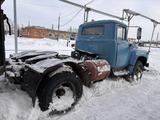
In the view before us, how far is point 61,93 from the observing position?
384 centimetres

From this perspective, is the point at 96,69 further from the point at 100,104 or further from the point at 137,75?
the point at 137,75

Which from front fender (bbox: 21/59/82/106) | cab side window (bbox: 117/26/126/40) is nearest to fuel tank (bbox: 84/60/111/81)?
front fender (bbox: 21/59/82/106)

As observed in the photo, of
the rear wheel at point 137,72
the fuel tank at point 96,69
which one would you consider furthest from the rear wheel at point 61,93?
the rear wheel at point 137,72

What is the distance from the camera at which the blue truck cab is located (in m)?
5.67

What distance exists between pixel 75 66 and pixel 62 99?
0.81 m

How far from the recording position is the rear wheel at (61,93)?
351 cm

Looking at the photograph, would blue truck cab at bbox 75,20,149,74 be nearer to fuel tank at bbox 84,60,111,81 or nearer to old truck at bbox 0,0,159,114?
old truck at bbox 0,0,159,114

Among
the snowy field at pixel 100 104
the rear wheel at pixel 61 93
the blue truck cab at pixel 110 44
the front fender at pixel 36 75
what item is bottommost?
the snowy field at pixel 100 104

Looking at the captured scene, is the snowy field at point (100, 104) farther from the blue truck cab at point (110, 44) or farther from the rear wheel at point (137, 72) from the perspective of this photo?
the rear wheel at point (137, 72)

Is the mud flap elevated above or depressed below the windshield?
below

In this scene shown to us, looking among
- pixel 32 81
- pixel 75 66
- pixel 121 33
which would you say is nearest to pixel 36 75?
pixel 32 81

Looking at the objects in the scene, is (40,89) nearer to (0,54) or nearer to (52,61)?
(52,61)

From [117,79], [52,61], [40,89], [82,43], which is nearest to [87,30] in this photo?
[82,43]

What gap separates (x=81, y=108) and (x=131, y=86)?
286 cm
